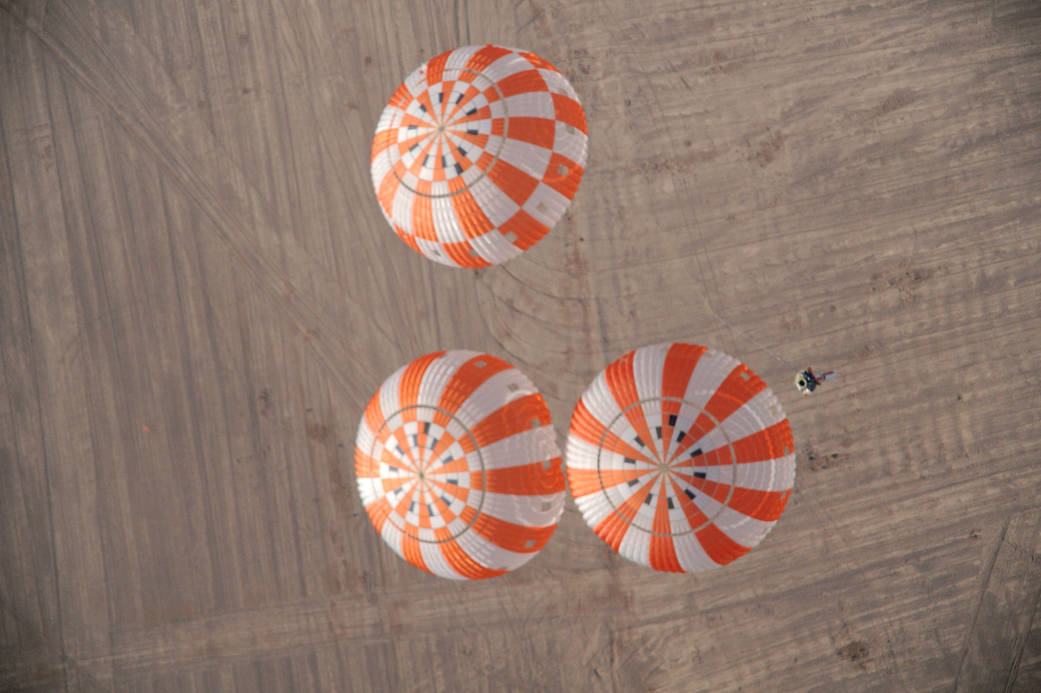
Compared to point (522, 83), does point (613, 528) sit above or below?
below

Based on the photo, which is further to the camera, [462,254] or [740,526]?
[462,254]

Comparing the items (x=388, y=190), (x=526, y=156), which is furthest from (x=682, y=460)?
(x=388, y=190)

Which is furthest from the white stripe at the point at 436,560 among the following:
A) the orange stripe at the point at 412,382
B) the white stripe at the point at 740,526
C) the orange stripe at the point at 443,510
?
the white stripe at the point at 740,526

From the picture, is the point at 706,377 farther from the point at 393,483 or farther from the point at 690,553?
the point at 393,483

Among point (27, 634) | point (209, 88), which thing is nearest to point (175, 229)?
point (209, 88)

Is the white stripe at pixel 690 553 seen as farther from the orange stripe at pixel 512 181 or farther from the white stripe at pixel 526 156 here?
the white stripe at pixel 526 156

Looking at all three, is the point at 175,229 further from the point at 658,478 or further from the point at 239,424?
the point at 658,478

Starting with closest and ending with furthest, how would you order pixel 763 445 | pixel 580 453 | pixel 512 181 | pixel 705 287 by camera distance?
1. pixel 763 445
2. pixel 580 453
3. pixel 512 181
4. pixel 705 287
